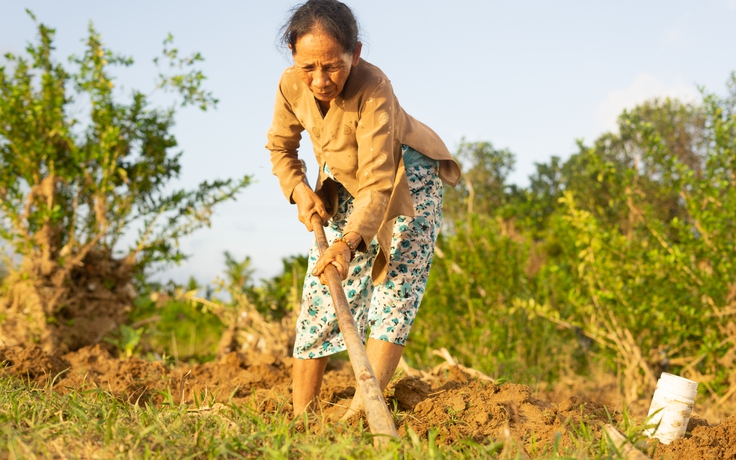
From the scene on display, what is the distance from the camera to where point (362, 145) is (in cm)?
300

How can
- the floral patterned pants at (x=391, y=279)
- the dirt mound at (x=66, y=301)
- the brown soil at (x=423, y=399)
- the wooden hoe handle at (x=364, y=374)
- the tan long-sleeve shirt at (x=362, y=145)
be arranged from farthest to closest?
the dirt mound at (x=66, y=301)
the floral patterned pants at (x=391, y=279)
the tan long-sleeve shirt at (x=362, y=145)
the brown soil at (x=423, y=399)
the wooden hoe handle at (x=364, y=374)

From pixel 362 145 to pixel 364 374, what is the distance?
1.04m

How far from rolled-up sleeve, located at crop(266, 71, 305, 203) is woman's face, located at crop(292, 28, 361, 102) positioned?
46 centimetres

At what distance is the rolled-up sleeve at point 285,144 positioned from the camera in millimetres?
3424

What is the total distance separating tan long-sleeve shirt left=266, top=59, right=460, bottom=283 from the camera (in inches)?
116

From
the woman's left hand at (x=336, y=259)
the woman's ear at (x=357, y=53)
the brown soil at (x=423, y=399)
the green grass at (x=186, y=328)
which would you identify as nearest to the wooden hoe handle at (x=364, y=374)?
the woman's left hand at (x=336, y=259)

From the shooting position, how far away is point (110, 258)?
5.58m

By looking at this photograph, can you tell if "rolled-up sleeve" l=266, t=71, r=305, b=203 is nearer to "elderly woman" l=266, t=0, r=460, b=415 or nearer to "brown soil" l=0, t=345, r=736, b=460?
"elderly woman" l=266, t=0, r=460, b=415

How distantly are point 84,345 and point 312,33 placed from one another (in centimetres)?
373

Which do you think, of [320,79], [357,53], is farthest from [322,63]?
[357,53]

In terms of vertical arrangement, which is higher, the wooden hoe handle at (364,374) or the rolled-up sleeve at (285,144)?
the rolled-up sleeve at (285,144)

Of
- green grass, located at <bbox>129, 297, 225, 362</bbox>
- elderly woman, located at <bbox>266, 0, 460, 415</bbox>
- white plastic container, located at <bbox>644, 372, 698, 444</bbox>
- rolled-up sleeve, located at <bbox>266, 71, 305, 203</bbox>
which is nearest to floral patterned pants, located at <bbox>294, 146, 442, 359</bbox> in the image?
elderly woman, located at <bbox>266, 0, 460, 415</bbox>

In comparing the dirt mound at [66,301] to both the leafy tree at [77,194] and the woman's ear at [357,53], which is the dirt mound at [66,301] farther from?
the woman's ear at [357,53]

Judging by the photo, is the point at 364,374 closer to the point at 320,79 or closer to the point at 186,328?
the point at 320,79
